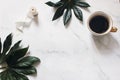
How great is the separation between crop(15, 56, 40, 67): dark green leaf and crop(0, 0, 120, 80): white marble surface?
2 cm

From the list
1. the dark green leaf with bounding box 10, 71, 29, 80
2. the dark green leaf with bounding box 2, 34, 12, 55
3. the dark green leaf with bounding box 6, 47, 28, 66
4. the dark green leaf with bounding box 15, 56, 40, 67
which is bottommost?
the dark green leaf with bounding box 10, 71, 29, 80

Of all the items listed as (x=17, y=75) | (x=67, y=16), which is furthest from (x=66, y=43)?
(x=17, y=75)

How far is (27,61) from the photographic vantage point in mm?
1043

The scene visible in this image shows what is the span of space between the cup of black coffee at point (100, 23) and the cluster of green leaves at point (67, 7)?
5 centimetres

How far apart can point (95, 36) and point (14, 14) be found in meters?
0.30

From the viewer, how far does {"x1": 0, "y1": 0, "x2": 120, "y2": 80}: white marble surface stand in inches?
41.1

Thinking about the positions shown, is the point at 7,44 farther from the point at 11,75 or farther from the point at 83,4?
the point at 83,4

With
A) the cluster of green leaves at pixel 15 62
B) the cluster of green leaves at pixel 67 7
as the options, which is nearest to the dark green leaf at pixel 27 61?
the cluster of green leaves at pixel 15 62

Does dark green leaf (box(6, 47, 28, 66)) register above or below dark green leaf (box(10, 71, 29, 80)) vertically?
above

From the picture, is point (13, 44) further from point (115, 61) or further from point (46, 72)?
point (115, 61)

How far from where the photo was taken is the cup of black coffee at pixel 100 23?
3.39ft

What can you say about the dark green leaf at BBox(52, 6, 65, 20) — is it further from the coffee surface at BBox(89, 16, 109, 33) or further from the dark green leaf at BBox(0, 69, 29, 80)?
the dark green leaf at BBox(0, 69, 29, 80)

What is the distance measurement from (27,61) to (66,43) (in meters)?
0.15

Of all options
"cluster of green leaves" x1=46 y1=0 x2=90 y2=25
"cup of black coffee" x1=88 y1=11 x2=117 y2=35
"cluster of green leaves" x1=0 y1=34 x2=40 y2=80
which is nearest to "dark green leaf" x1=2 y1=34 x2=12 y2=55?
"cluster of green leaves" x1=0 y1=34 x2=40 y2=80
